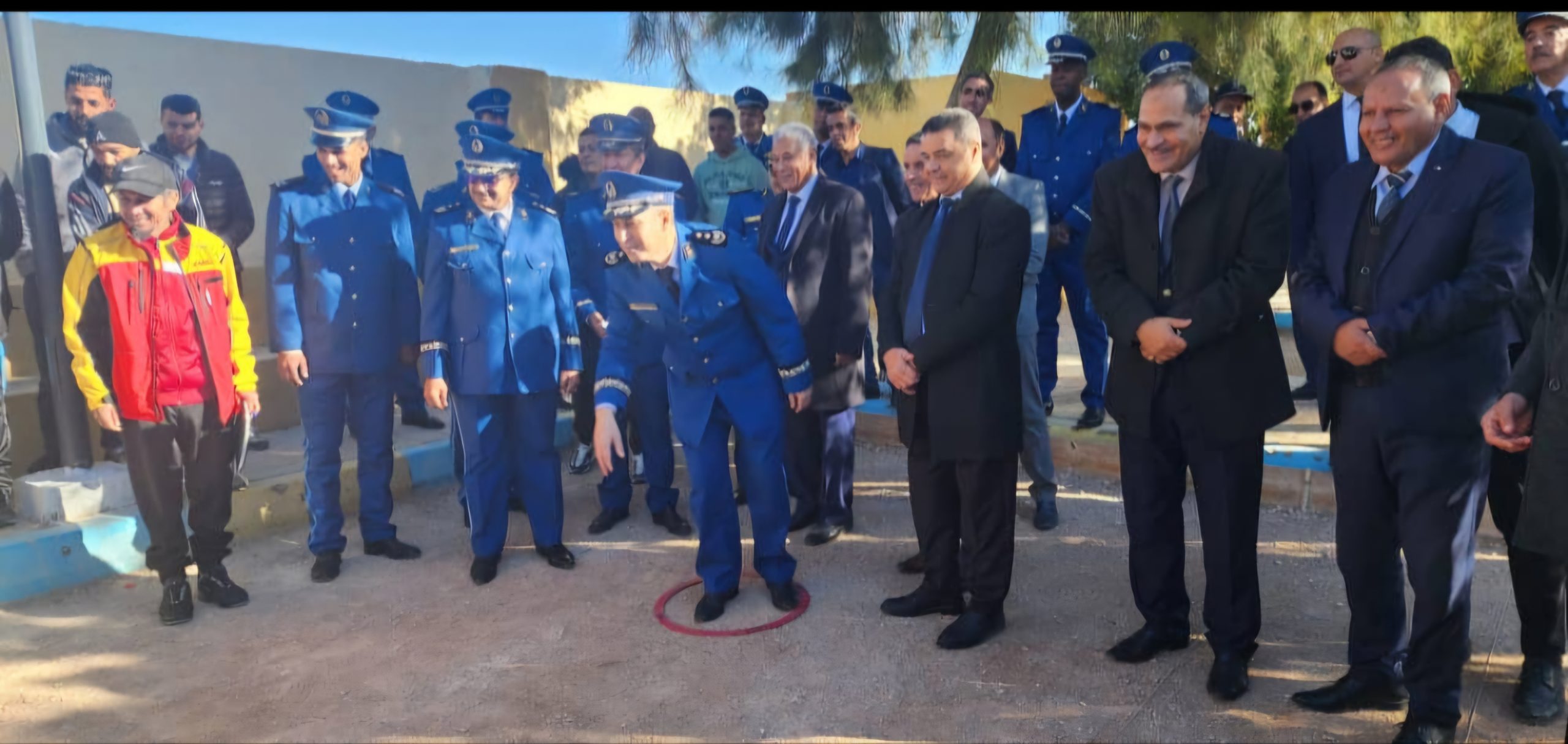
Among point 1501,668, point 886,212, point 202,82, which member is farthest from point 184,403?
point 1501,668

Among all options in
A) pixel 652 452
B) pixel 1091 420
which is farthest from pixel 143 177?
pixel 1091 420

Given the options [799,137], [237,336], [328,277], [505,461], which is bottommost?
[505,461]

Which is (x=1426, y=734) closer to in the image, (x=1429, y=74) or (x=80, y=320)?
(x=1429, y=74)

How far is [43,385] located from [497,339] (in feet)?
8.80

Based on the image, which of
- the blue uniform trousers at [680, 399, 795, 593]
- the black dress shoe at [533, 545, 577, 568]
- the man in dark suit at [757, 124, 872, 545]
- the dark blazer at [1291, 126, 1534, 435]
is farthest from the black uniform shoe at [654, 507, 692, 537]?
the dark blazer at [1291, 126, 1534, 435]

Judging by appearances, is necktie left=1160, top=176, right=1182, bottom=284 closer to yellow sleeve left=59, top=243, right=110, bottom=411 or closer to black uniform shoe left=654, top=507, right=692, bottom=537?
black uniform shoe left=654, top=507, right=692, bottom=537

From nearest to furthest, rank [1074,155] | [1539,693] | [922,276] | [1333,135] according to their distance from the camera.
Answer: [1539,693]
[922,276]
[1333,135]
[1074,155]

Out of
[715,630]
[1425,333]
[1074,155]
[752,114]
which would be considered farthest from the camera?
[752,114]

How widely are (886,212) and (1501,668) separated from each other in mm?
3611

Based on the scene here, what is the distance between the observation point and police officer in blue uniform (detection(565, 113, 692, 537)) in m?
5.13

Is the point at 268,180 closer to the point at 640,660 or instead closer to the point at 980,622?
the point at 640,660

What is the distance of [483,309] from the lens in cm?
456

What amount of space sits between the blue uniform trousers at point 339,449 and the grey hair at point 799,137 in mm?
2098

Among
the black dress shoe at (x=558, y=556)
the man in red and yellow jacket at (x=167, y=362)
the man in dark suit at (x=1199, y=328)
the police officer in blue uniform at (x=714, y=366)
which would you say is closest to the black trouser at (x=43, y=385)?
the man in red and yellow jacket at (x=167, y=362)
